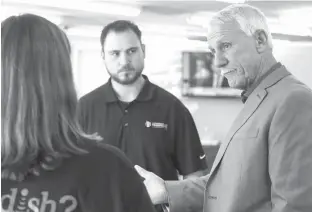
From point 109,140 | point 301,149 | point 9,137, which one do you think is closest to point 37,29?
point 9,137

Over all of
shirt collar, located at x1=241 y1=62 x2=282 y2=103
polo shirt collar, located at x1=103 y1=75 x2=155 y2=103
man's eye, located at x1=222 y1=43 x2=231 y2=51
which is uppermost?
man's eye, located at x1=222 y1=43 x2=231 y2=51

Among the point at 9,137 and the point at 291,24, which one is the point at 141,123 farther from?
the point at 291,24

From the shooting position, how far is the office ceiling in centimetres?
588

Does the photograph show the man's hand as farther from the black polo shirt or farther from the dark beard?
the dark beard

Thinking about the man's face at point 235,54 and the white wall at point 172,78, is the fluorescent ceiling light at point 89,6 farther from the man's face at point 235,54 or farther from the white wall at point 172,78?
the man's face at point 235,54

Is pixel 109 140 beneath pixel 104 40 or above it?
beneath

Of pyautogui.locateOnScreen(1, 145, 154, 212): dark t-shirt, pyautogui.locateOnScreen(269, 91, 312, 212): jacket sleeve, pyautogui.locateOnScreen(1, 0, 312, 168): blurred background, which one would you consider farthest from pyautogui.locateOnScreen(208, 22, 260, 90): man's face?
pyautogui.locateOnScreen(1, 0, 312, 168): blurred background

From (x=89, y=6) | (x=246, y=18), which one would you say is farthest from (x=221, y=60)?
(x=89, y=6)

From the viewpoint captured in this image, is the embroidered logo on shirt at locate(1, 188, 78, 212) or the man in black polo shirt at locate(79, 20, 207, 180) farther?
A: the man in black polo shirt at locate(79, 20, 207, 180)

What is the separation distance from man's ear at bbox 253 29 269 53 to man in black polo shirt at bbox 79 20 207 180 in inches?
33.0

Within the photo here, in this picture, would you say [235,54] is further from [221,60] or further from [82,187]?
[82,187]

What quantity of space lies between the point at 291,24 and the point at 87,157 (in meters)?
6.02

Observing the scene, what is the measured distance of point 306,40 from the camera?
6668 mm

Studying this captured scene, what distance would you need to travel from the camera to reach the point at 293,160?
1372 mm
